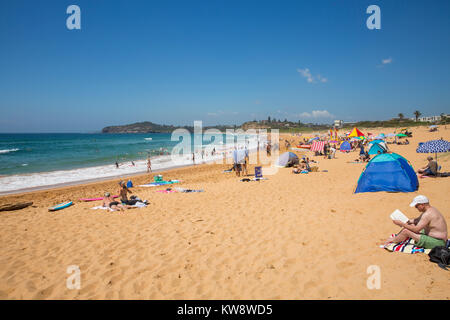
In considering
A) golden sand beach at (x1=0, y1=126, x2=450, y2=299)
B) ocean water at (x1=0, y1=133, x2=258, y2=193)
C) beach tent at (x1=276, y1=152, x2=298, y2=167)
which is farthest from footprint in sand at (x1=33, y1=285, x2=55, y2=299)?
ocean water at (x1=0, y1=133, x2=258, y2=193)

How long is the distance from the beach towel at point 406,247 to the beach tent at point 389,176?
3.84 meters

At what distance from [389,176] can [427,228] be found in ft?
13.3

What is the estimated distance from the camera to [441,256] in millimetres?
3492

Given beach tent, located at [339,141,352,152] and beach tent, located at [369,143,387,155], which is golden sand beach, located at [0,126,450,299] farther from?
beach tent, located at [339,141,352,152]

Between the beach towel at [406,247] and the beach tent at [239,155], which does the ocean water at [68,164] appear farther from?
the beach towel at [406,247]

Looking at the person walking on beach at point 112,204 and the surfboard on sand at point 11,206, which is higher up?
the person walking on beach at point 112,204

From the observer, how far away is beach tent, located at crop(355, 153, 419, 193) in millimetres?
7266

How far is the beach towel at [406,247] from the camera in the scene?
153 inches

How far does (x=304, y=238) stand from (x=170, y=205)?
16.4 ft

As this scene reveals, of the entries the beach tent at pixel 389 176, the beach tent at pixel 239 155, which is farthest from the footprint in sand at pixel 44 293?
the beach tent at pixel 239 155

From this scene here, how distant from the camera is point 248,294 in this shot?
329 centimetres

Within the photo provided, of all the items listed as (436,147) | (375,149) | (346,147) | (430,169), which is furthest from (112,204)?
(346,147)

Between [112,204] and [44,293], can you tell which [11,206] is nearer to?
[112,204]
